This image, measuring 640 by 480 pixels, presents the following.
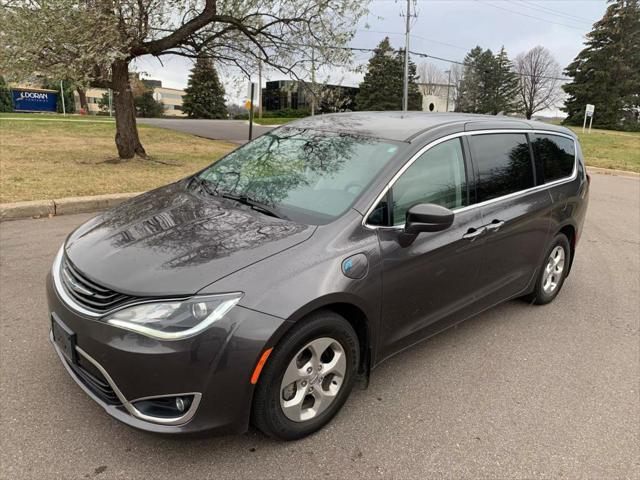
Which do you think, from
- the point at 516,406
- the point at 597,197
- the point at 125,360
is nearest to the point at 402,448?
the point at 516,406

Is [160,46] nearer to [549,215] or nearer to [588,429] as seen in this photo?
[549,215]

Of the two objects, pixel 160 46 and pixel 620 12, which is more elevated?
pixel 620 12

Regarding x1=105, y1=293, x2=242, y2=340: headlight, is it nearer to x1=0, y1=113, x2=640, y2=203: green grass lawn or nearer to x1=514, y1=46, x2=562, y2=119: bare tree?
x1=0, y1=113, x2=640, y2=203: green grass lawn

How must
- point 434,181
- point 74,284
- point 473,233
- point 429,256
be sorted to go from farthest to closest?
point 473,233
point 434,181
point 429,256
point 74,284

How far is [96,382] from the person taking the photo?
7.79 feet

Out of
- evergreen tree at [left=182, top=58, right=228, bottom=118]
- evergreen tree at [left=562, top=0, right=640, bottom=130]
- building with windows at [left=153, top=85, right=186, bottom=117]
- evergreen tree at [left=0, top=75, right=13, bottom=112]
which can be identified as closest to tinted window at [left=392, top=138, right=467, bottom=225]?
evergreen tree at [left=562, top=0, right=640, bottom=130]

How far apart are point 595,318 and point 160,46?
32.1ft

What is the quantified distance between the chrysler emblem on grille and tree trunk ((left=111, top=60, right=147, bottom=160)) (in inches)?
354

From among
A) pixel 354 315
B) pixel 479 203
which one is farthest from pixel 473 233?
pixel 354 315

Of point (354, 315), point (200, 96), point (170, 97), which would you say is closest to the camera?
point (354, 315)

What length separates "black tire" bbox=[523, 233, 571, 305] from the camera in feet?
14.2

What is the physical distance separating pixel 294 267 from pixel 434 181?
50.3 inches

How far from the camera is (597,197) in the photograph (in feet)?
35.5

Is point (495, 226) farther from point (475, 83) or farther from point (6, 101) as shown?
point (475, 83)
